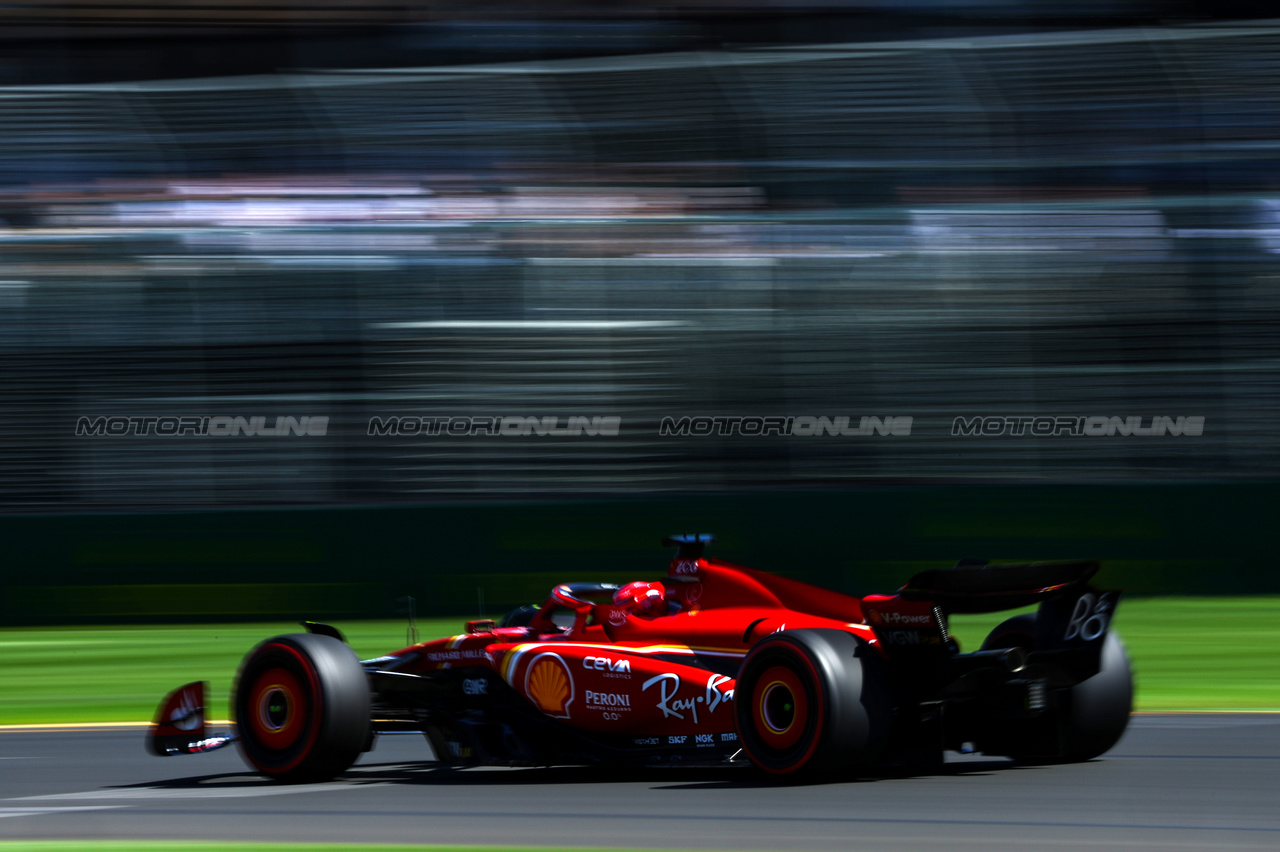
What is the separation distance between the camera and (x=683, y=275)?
1346 cm

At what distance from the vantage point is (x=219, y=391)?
1380 cm

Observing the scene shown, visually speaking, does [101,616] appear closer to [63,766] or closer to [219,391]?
[219,391]

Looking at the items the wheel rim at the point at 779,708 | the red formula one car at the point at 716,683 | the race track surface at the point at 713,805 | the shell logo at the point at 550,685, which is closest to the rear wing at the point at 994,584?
the red formula one car at the point at 716,683

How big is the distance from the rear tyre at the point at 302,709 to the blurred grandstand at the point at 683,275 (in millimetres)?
6889

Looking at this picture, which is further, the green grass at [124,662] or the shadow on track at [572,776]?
the green grass at [124,662]

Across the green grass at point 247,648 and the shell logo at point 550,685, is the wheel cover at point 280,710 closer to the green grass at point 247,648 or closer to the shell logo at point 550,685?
the shell logo at point 550,685

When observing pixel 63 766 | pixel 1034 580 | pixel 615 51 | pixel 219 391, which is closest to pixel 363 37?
pixel 615 51

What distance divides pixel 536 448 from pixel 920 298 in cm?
348

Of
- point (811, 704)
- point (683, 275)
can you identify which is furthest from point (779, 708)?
point (683, 275)

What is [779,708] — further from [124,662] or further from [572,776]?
[124,662]

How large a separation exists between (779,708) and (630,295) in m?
8.63

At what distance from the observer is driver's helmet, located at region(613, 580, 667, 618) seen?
6.00 metres

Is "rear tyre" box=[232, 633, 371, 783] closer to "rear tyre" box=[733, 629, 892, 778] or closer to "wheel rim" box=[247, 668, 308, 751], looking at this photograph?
"wheel rim" box=[247, 668, 308, 751]

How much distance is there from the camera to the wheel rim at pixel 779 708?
512 cm
